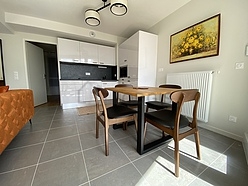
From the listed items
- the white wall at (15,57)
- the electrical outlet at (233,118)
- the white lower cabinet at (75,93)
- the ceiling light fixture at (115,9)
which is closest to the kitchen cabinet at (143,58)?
the ceiling light fixture at (115,9)

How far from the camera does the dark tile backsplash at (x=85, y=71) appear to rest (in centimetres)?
385

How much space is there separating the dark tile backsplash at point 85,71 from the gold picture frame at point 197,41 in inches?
101

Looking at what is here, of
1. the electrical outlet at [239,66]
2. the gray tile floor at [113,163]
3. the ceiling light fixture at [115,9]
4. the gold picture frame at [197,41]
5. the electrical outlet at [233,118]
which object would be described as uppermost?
the ceiling light fixture at [115,9]

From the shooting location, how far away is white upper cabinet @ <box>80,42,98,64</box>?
143 inches

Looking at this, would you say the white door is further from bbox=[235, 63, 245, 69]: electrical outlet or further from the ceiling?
bbox=[235, 63, 245, 69]: electrical outlet

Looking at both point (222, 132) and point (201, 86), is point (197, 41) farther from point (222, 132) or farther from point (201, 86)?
point (222, 132)

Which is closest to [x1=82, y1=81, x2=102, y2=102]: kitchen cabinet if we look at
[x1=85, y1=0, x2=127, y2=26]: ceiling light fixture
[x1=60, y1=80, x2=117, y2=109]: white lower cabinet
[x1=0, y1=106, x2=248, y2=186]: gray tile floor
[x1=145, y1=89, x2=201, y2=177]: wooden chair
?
[x1=60, y1=80, x2=117, y2=109]: white lower cabinet

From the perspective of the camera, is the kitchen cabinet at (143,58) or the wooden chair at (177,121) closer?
the wooden chair at (177,121)

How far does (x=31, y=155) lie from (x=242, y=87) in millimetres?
2921

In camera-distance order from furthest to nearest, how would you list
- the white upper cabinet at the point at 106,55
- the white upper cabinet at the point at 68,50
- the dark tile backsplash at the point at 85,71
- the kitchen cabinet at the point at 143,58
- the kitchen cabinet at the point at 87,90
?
the white upper cabinet at the point at 106,55 < the dark tile backsplash at the point at 85,71 < the kitchen cabinet at the point at 87,90 < the white upper cabinet at the point at 68,50 < the kitchen cabinet at the point at 143,58

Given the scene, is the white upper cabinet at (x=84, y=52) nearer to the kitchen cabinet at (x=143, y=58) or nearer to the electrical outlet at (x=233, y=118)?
the kitchen cabinet at (x=143, y=58)

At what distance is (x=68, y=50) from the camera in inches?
134

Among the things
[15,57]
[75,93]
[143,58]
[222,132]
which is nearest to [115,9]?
[143,58]

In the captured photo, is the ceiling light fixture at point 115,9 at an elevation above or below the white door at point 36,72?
above
